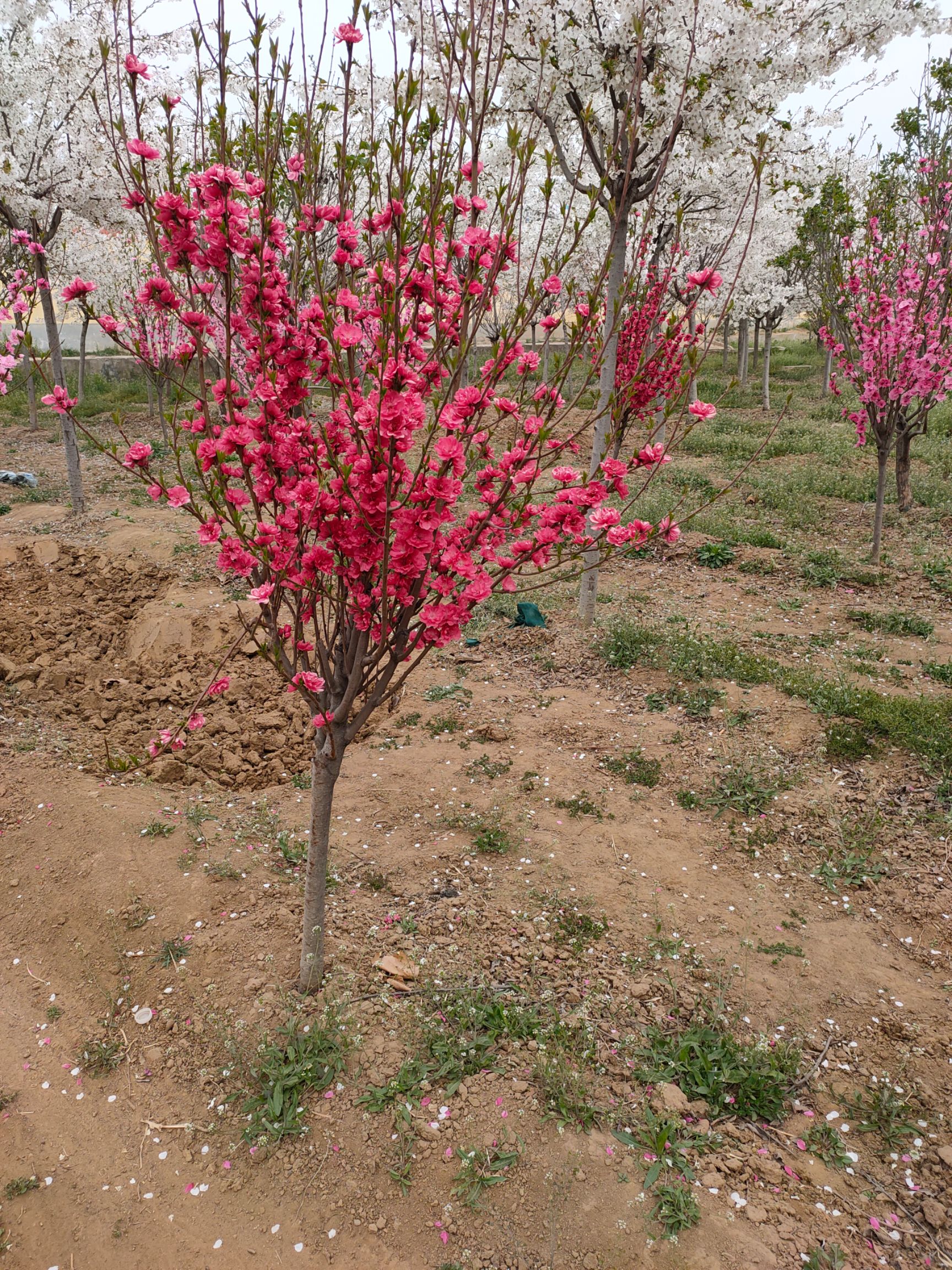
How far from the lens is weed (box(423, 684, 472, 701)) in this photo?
5.90 metres

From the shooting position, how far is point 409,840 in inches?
170

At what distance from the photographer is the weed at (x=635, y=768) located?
4.90 metres

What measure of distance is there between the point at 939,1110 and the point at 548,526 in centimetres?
263

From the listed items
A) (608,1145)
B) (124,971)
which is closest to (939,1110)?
(608,1145)

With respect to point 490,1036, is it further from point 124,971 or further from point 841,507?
point 841,507

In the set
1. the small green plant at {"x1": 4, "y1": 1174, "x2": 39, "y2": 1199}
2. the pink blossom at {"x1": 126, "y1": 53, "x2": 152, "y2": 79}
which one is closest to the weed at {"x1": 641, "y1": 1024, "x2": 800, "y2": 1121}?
the small green plant at {"x1": 4, "y1": 1174, "x2": 39, "y2": 1199}

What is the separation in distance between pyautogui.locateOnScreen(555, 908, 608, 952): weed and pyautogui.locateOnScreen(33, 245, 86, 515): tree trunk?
8511mm

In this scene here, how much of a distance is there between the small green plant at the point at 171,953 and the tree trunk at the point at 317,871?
57 centimetres

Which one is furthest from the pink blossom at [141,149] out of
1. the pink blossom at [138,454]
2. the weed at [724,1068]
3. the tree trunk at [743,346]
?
the tree trunk at [743,346]

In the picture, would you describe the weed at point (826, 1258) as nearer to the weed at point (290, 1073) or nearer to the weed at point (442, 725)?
the weed at point (290, 1073)

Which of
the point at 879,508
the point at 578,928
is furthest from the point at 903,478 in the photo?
the point at 578,928

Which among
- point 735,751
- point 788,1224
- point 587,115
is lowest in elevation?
point 788,1224

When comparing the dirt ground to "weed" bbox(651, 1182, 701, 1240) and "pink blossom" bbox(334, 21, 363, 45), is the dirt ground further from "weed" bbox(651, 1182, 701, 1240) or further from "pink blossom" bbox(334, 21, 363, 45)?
"pink blossom" bbox(334, 21, 363, 45)

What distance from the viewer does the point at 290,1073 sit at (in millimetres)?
2893
